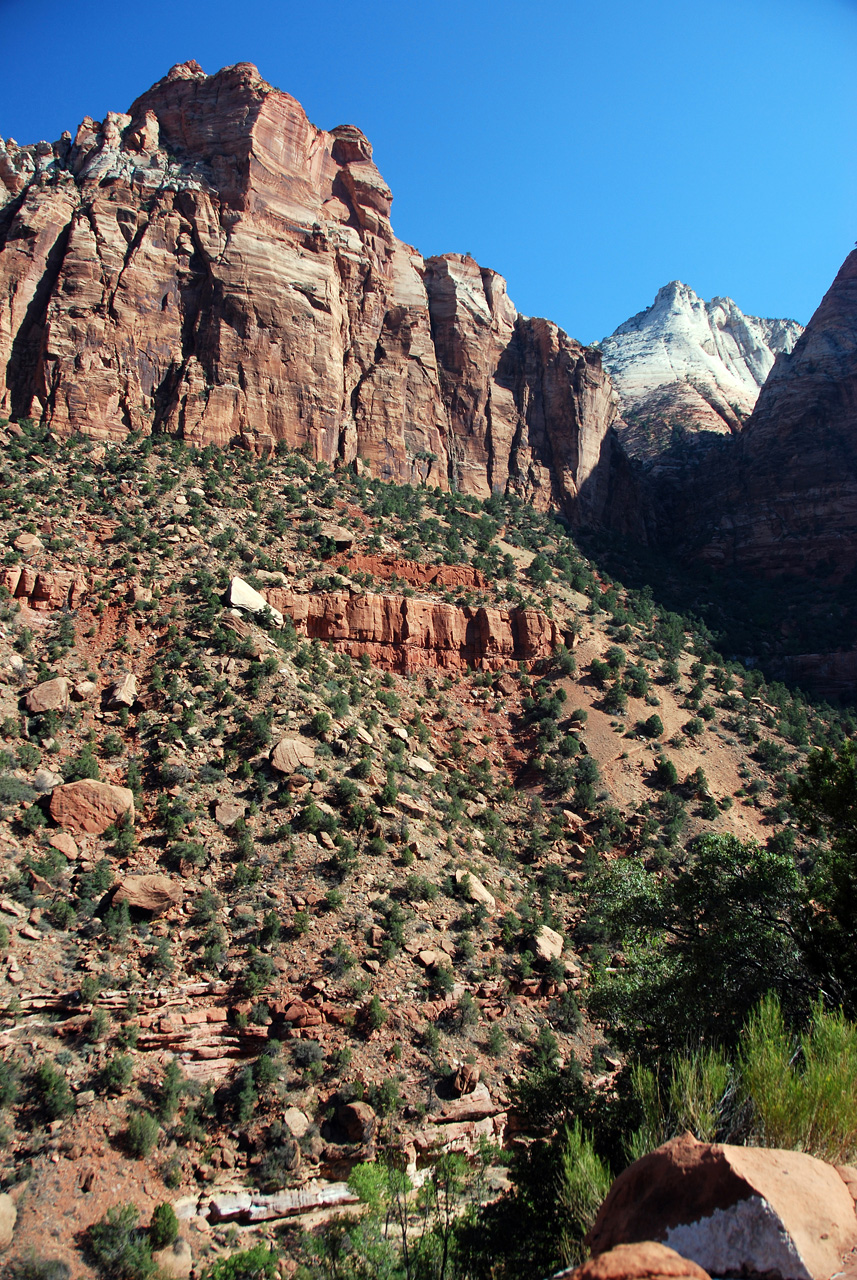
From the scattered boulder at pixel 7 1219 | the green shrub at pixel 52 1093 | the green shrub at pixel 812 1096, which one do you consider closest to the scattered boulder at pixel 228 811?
the green shrub at pixel 52 1093

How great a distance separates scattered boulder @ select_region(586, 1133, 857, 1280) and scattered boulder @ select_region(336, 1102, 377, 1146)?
417 inches

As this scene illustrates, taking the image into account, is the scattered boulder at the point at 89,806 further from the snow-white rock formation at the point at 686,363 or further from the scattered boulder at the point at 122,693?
the snow-white rock formation at the point at 686,363

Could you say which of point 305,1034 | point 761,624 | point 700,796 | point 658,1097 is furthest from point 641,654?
point 658,1097

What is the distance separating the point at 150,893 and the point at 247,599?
575 inches

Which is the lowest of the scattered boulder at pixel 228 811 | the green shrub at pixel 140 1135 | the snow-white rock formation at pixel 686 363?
the green shrub at pixel 140 1135

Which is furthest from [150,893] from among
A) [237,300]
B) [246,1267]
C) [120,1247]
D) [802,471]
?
[802,471]

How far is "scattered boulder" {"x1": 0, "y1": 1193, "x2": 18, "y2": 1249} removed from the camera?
12164 millimetres

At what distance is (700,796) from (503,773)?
910 centimetres

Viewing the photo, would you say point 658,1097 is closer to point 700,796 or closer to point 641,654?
point 700,796

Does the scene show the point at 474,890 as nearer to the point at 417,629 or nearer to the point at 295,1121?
the point at 295,1121

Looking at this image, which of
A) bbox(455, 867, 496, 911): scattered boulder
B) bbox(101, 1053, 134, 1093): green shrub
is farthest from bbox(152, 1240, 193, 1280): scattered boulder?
bbox(455, 867, 496, 911): scattered boulder

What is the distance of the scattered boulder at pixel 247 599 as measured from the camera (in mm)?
30266

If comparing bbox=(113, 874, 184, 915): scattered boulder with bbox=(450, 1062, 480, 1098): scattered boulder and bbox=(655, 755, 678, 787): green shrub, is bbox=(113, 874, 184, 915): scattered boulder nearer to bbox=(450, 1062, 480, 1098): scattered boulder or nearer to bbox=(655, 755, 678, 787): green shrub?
bbox=(450, 1062, 480, 1098): scattered boulder

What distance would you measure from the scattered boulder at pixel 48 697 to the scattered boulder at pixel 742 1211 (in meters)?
22.5
